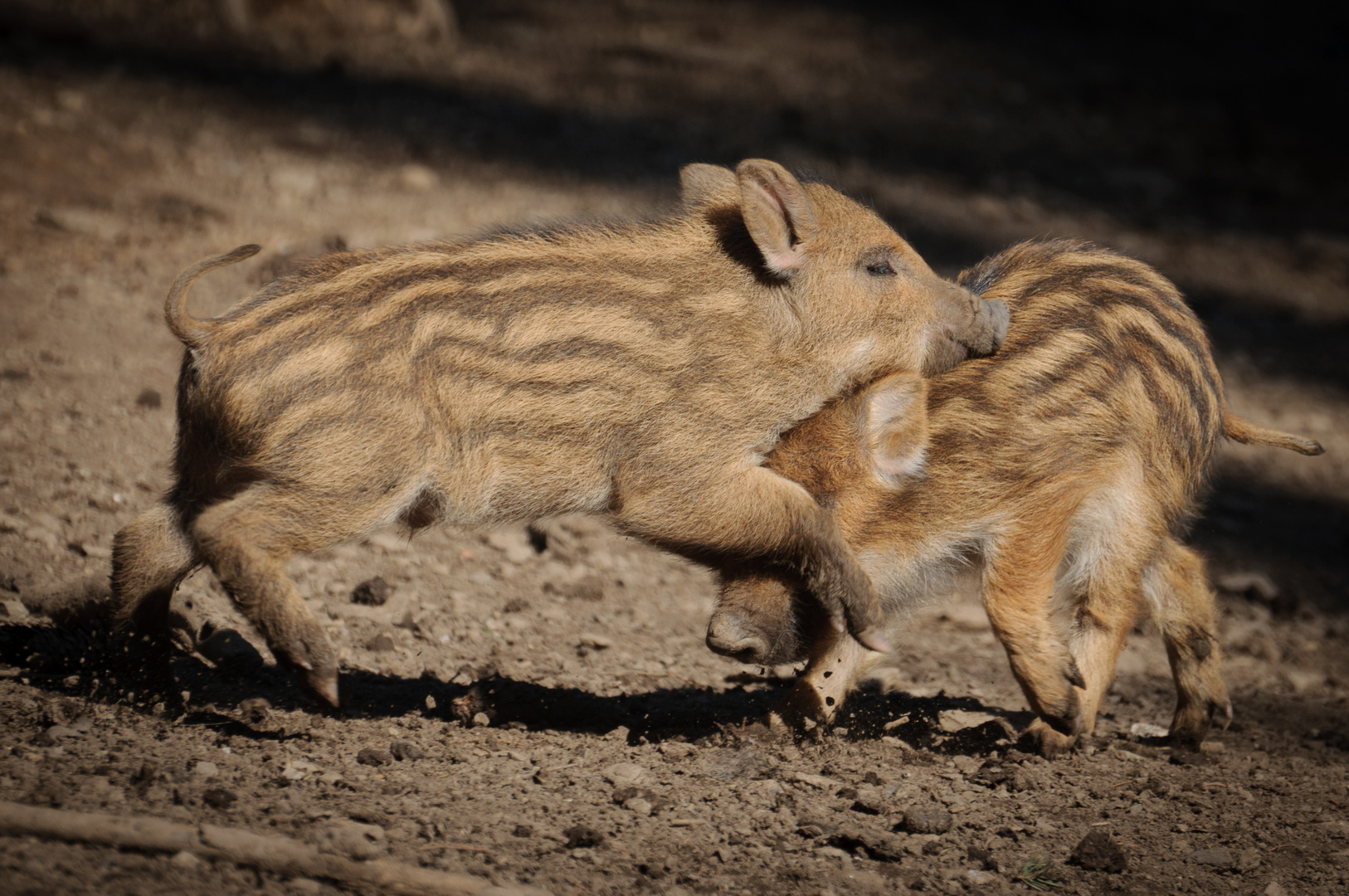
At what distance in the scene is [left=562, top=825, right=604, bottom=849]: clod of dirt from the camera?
115 inches

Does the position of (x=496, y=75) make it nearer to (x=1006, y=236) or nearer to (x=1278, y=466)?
(x=1006, y=236)

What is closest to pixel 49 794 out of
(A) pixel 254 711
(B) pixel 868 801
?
(A) pixel 254 711

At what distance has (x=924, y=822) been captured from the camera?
3277mm

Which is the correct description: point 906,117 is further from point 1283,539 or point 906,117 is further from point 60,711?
point 60,711

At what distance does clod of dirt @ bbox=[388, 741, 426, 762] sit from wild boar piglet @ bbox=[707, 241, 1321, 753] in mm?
1180

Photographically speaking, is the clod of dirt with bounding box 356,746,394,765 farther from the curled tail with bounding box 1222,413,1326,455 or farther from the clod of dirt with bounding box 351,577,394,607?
the curled tail with bounding box 1222,413,1326,455

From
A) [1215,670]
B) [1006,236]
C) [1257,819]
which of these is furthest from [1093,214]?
[1257,819]

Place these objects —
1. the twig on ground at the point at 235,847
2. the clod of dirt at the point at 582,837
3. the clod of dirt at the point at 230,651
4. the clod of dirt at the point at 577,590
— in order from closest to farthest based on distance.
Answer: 1. the twig on ground at the point at 235,847
2. the clod of dirt at the point at 582,837
3. the clod of dirt at the point at 230,651
4. the clod of dirt at the point at 577,590

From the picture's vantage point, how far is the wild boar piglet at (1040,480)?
152 inches

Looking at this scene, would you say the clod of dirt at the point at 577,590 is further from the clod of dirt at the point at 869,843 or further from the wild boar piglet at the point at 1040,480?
the clod of dirt at the point at 869,843

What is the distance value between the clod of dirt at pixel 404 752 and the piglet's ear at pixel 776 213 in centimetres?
179

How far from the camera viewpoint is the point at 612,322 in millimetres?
3688

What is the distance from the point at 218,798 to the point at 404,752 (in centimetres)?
62

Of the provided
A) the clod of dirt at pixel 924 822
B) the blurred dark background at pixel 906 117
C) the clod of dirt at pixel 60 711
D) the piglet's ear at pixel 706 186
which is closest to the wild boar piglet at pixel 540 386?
the piglet's ear at pixel 706 186
